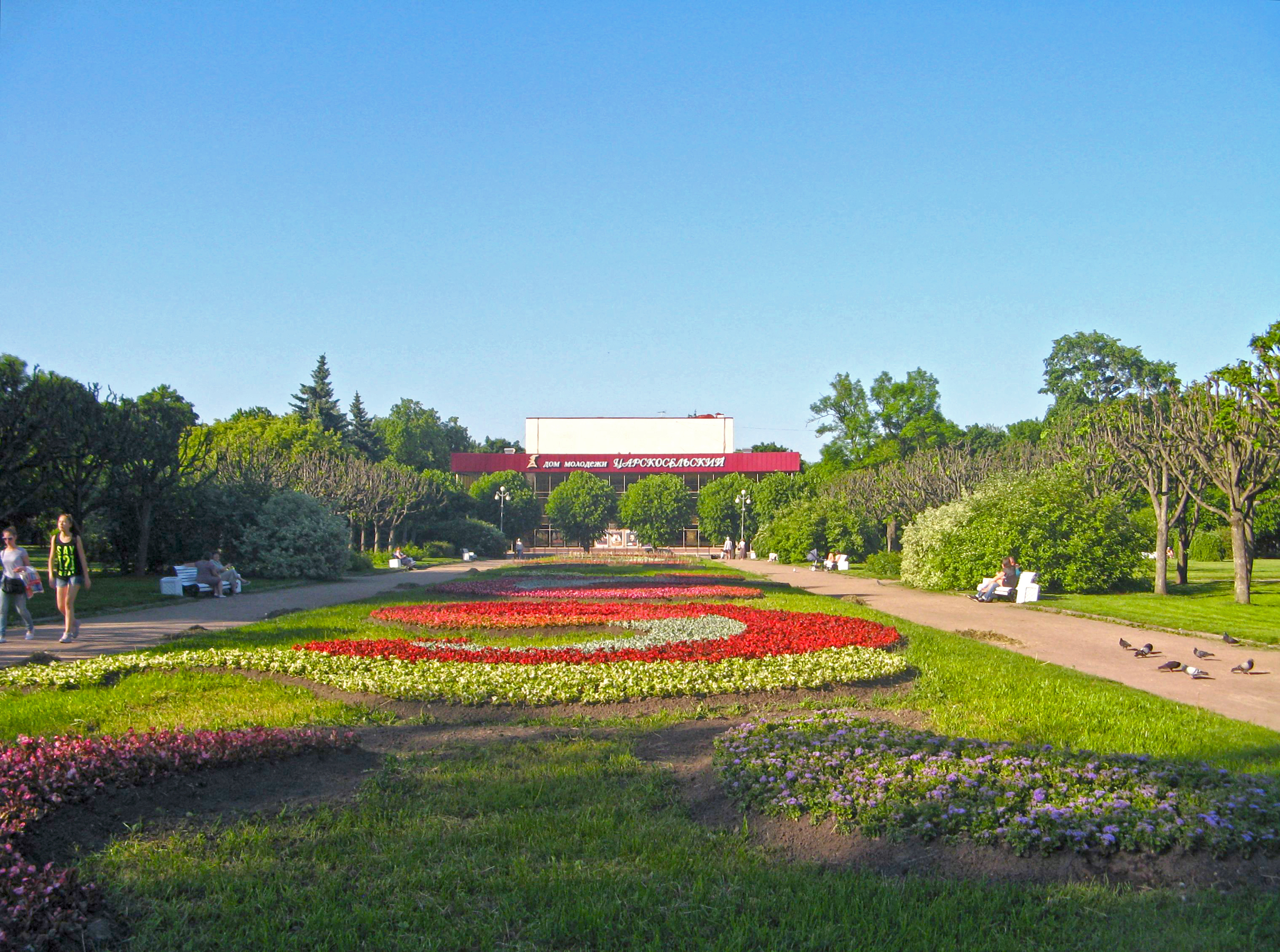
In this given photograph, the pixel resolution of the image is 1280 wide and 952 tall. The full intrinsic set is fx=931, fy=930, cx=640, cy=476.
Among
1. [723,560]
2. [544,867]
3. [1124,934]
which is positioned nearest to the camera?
[1124,934]

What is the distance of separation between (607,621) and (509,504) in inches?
2292

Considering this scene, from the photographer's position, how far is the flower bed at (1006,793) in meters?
4.43

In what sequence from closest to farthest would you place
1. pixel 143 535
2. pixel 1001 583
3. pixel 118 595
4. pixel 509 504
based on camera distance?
pixel 118 595, pixel 1001 583, pixel 143 535, pixel 509 504

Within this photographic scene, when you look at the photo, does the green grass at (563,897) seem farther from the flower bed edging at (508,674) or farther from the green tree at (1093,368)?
the green tree at (1093,368)

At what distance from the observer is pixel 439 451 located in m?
110

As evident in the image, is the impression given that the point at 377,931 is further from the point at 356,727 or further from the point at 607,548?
the point at 607,548

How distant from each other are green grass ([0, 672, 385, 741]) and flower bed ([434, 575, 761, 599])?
1122 cm

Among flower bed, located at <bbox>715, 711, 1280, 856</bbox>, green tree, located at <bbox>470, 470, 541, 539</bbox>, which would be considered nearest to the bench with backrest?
flower bed, located at <bbox>715, 711, 1280, 856</bbox>

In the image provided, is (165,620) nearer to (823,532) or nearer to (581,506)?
(823,532)

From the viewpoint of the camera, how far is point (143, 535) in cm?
2559

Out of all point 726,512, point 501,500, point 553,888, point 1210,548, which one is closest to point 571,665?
point 553,888

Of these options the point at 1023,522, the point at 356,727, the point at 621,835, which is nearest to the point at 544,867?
the point at 621,835

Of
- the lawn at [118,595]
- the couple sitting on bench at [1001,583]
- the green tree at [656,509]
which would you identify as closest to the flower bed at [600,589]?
the lawn at [118,595]

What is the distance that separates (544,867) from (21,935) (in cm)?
202
